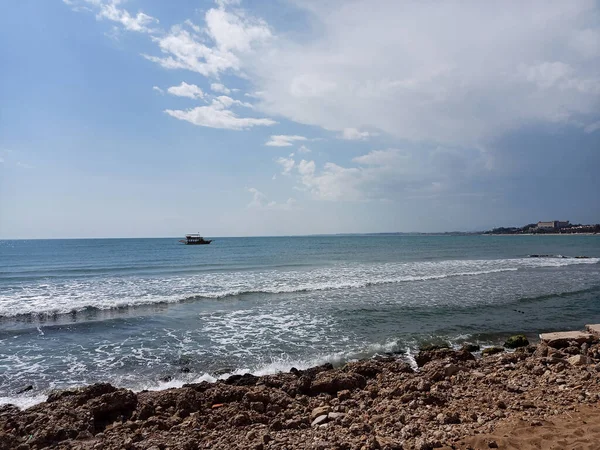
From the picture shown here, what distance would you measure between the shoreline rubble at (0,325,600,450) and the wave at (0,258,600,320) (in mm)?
11888

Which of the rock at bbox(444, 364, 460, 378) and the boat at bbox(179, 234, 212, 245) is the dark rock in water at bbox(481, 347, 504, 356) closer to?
the rock at bbox(444, 364, 460, 378)

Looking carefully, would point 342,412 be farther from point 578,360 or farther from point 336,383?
point 578,360

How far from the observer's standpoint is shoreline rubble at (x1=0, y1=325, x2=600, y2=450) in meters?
5.12

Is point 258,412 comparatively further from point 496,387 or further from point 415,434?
point 496,387

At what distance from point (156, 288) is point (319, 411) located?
1958 cm

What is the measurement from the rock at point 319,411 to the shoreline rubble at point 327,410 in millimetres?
24

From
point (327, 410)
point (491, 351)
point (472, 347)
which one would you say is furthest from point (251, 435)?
point (472, 347)

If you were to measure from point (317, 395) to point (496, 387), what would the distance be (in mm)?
3413

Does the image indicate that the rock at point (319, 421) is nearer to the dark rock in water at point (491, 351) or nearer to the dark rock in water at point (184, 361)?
the dark rock in water at point (184, 361)

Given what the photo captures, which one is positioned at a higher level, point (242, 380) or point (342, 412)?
point (342, 412)

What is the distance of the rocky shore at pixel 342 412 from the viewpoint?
5004 mm

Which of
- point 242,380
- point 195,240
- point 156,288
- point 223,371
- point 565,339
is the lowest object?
point 223,371

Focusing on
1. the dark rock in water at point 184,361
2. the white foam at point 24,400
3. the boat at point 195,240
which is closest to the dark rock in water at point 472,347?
the dark rock in water at point 184,361

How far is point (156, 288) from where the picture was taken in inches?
908
